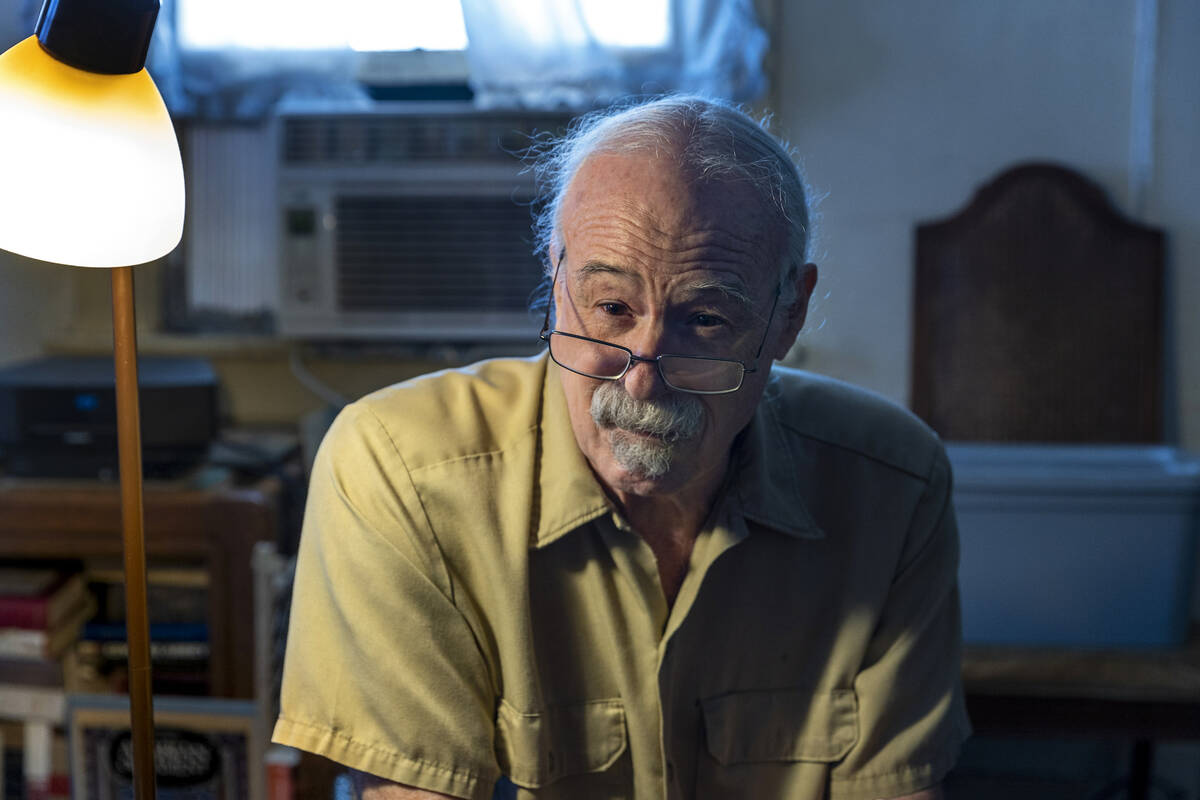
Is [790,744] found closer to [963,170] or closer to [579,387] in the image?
[579,387]

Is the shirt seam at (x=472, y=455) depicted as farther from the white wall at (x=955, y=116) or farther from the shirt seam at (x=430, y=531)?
the white wall at (x=955, y=116)

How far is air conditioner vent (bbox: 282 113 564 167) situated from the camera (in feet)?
6.93

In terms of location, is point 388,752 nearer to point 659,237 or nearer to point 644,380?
point 644,380

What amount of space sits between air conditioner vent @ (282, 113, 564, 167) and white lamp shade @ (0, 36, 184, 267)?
1.33 meters

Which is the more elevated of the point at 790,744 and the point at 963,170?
the point at 963,170

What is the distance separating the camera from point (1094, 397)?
6.62ft

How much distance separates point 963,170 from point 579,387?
140 centimetres

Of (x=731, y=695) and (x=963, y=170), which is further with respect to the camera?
(x=963, y=170)

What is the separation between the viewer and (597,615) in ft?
3.41

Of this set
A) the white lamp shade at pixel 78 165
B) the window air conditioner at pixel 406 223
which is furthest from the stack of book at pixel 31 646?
the white lamp shade at pixel 78 165

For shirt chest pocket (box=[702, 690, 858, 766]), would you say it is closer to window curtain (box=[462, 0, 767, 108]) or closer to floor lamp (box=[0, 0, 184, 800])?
floor lamp (box=[0, 0, 184, 800])

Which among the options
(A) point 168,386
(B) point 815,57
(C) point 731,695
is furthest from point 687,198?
(B) point 815,57

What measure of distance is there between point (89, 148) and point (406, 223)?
1382 mm

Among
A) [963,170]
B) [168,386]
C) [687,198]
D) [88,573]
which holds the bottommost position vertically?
[88,573]
